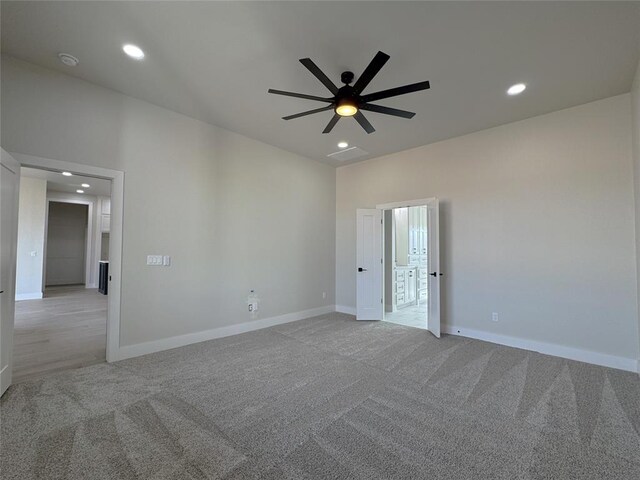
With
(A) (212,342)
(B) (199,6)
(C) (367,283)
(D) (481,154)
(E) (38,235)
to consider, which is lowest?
(A) (212,342)

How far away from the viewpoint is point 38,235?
729 cm

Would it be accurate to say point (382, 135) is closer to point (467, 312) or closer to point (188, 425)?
point (467, 312)

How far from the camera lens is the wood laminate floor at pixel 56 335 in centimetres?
320

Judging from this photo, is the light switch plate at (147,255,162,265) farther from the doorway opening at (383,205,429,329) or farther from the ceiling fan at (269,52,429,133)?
the doorway opening at (383,205,429,329)

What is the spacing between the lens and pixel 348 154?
538 cm

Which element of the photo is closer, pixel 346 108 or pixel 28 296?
pixel 346 108

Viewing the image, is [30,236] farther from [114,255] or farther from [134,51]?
[134,51]

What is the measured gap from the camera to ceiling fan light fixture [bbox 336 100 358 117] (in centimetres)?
256

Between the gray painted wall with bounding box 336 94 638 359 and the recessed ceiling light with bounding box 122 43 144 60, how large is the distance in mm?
4229

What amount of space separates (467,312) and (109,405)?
Answer: 15.1 ft

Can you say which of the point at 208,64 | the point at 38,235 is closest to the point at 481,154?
the point at 208,64

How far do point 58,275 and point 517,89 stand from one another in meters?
13.3

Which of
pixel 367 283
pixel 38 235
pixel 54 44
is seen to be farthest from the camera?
pixel 38 235

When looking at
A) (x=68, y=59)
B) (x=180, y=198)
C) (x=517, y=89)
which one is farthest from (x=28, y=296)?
(x=517, y=89)
